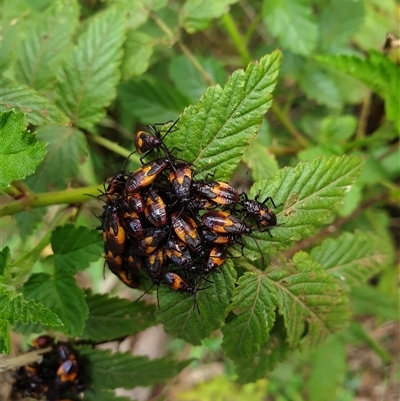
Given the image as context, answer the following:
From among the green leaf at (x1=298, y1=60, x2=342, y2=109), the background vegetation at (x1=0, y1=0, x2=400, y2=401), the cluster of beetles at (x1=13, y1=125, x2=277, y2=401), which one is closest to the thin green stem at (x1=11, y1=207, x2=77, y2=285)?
the background vegetation at (x1=0, y1=0, x2=400, y2=401)

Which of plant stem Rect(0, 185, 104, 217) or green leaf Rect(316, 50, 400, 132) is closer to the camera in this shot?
plant stem Rect(0, 185, 104, 217)

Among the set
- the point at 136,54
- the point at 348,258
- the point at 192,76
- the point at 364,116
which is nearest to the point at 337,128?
the point at 364,116

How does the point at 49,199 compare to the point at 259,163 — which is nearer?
the point at 49,199

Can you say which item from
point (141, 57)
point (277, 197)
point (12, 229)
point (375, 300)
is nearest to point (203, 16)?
point (141, 57)

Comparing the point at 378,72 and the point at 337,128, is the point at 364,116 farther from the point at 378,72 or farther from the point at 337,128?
the point at 378,72

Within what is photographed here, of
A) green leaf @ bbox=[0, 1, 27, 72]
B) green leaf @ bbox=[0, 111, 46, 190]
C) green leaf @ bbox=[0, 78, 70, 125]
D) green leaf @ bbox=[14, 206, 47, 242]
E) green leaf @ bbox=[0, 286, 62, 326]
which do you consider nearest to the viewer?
green leaf @ bbox=[0, 286, 62, 326]

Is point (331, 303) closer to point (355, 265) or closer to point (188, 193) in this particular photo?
point (355, 265)

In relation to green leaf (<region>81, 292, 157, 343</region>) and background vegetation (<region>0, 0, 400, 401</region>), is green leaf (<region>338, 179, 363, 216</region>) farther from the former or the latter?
green leaf (<region>81, 292, 157, 343</region>)
